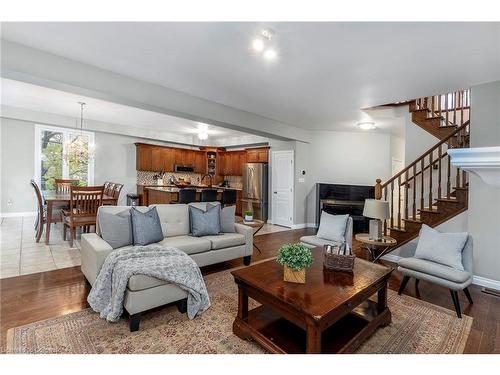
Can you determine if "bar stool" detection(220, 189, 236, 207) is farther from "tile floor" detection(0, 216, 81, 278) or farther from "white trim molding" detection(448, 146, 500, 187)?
"white trim molding" detection(448, 146, 500, 187)

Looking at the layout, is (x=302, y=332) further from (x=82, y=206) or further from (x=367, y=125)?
(x=367, y=125)

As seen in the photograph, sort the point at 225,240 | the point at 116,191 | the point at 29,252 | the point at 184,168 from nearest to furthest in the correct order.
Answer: the point at 225,240
the point at 29,252
the point at 116,191
the point at 184,168

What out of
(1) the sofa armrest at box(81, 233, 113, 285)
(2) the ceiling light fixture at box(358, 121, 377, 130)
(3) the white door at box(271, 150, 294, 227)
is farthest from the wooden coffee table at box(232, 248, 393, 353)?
(3) the white door at box(271, 150, 294, 227)

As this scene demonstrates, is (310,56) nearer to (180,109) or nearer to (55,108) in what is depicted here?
(180,109)

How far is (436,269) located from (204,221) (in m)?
2.82

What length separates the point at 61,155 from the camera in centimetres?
701

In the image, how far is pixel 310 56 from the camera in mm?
2727

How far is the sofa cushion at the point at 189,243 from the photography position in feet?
10.3

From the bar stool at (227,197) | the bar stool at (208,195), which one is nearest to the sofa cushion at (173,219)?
the bar stool at (208,195)

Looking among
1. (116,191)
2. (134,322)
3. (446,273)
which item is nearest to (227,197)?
(116,191)

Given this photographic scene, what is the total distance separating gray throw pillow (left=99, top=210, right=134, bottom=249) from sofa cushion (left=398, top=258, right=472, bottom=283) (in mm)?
3215

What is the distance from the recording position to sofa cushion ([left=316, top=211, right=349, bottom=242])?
3.70m

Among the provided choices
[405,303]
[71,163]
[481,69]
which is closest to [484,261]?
[405,303]

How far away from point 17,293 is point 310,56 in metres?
4.09
